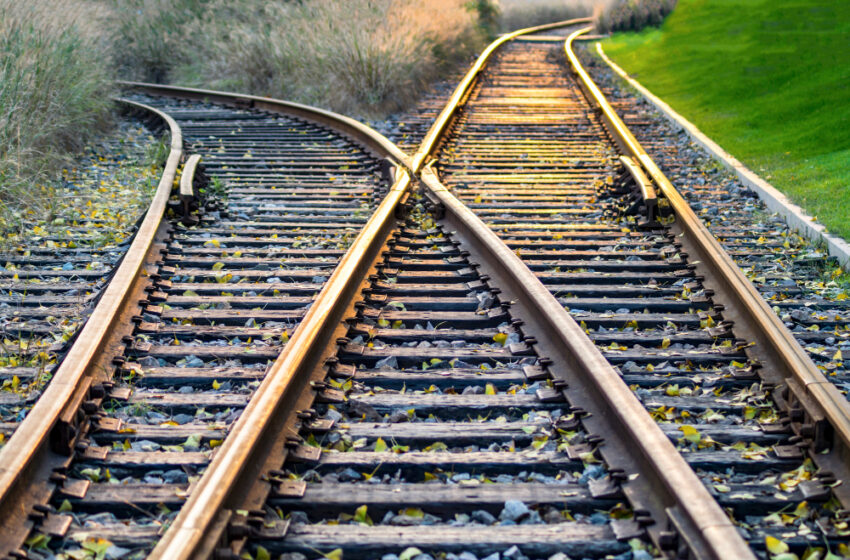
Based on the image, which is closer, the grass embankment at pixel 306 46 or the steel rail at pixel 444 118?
the steel rail at pixel 444 118

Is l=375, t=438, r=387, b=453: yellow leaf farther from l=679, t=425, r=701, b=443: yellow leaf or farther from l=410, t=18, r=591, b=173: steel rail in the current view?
l=410, t=18, r=591, b=173: steel rail

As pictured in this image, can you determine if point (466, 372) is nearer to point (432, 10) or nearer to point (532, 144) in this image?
point (532, 144)

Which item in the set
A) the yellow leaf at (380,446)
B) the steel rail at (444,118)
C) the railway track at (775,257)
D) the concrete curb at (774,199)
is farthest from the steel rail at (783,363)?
the steel rail at (444,118)

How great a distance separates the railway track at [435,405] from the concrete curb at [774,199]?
1004 millimetres

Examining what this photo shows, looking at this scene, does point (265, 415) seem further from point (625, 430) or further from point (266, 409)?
point (625, 430)

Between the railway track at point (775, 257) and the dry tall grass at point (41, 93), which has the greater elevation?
the dry tall grass at point (41, 93)

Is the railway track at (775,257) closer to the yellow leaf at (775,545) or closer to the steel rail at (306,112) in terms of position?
the yellow leaf at (775,545)

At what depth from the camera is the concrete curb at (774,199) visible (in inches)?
237

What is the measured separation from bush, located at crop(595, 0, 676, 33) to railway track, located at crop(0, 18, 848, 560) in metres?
22.7

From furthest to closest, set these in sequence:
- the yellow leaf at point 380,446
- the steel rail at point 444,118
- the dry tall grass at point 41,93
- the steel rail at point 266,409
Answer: the steel rail at point 444,118
the dry tall grass at point 41,93
the yellow leaf at point 380,446
the steel rail at point 266,409

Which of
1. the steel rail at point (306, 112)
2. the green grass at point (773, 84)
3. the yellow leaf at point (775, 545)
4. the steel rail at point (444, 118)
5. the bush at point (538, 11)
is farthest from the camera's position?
the bush at point (538, 11)

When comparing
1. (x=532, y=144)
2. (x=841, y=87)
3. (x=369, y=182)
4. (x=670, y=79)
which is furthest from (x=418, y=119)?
(x=670, y=79)

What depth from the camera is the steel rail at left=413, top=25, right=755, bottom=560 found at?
2590mm

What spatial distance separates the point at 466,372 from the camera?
4.07 m
